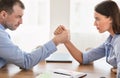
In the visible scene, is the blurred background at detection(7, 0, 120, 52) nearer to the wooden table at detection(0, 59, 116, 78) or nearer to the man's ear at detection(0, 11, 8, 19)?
the wooden table at detection(0, 59, 116, 78)

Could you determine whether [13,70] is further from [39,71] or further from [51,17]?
[51,17]

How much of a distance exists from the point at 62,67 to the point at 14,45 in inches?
14.8

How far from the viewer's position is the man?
62.6 inches

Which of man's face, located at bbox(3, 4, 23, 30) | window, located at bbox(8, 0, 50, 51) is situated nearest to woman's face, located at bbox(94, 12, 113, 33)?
man's face, located at bbox(3, 4, 23, 30)

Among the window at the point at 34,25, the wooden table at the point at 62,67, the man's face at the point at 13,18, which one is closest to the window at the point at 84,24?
the window at the point at 34,25

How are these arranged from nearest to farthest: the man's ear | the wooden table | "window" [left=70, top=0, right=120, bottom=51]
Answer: the wooden table < the man's ear < "window" [left=70, top=0, right=120, bottom=51]

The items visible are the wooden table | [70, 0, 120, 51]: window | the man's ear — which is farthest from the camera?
[70, 0, 120, 51]: window

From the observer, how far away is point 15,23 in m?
1.76

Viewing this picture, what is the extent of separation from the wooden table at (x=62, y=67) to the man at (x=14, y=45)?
0.16 feet

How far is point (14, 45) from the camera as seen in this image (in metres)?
1.60

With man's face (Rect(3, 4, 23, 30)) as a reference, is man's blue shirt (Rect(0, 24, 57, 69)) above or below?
below

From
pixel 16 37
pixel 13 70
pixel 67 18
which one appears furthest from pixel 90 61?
pixel 16 37

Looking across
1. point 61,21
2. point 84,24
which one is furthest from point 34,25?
point 84,24

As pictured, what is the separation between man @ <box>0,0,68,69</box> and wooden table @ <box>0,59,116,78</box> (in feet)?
0.16
